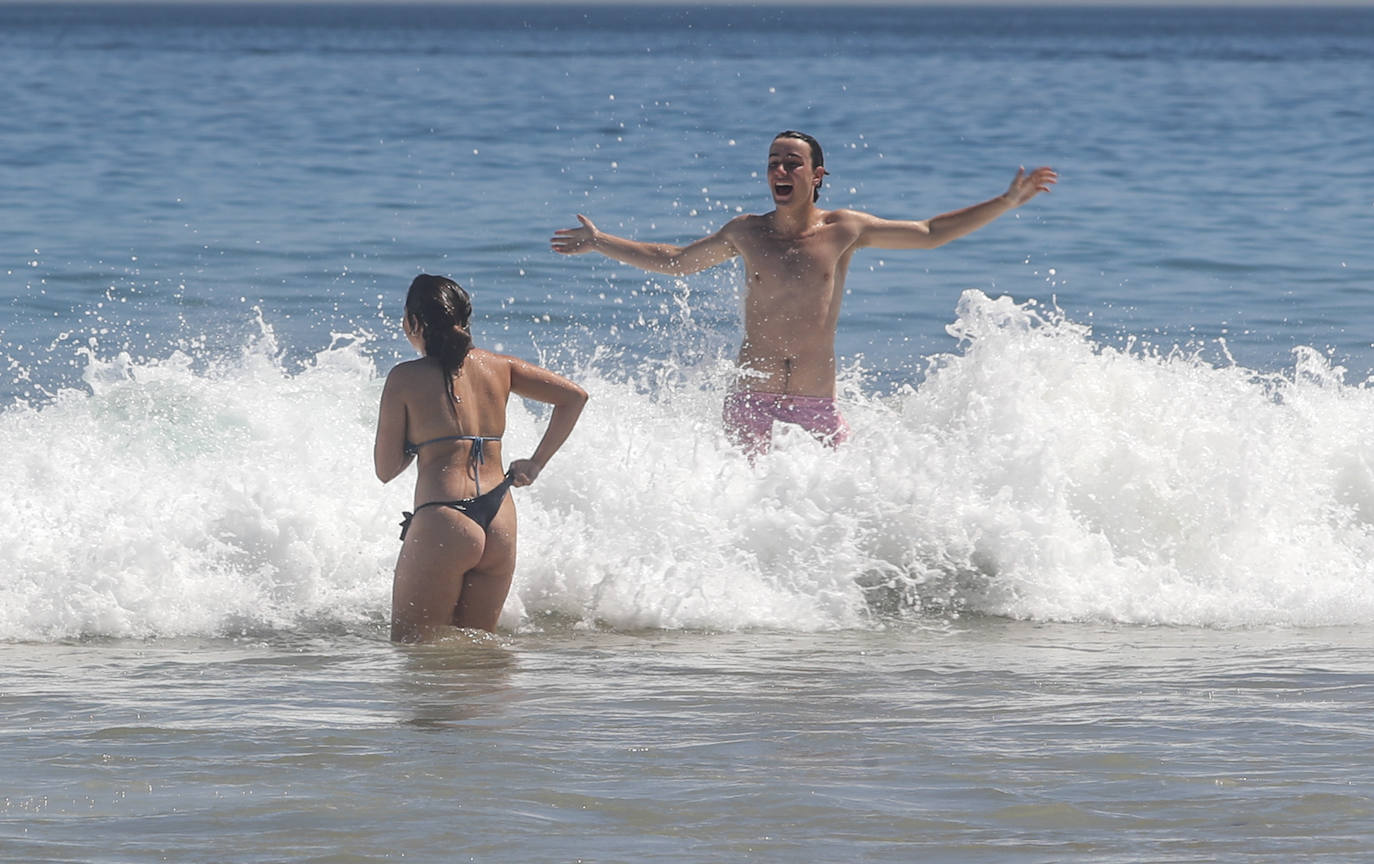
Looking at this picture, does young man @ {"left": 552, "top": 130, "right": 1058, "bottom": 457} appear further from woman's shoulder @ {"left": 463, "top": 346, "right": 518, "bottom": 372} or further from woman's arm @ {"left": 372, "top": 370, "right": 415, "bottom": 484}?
woman's arm @ {"left": 372, "top": 370, "right": 415, "bottom": 484}

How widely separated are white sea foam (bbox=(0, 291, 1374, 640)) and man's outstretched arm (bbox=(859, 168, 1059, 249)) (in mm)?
830

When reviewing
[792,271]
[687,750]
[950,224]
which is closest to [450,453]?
[687,750]

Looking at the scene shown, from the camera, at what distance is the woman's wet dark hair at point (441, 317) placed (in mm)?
5262

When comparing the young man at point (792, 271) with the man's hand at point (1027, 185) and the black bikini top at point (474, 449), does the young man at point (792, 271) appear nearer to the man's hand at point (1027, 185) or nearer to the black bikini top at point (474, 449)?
the man's hand at point (1027, 185)

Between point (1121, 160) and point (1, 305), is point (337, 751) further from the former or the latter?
point (1121, 160)

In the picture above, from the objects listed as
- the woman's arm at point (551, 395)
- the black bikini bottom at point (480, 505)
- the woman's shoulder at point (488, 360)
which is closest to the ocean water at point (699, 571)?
the black bikini bottom at point (480, 505)

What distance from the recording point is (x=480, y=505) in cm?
545

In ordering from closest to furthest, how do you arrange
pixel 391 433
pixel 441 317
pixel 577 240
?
pixel 441 317
pixel 391 433
pixel 577 240

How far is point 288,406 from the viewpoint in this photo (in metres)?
8.65

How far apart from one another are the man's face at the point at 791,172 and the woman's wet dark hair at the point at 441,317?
5.94 feet

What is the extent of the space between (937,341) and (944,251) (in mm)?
3949

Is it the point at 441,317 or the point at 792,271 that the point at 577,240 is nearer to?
the point at 792,271

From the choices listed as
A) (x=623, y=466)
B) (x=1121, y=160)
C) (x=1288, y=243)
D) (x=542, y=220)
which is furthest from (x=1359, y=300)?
(x=1121, y=160)

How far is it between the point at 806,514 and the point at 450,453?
1.90 metres
